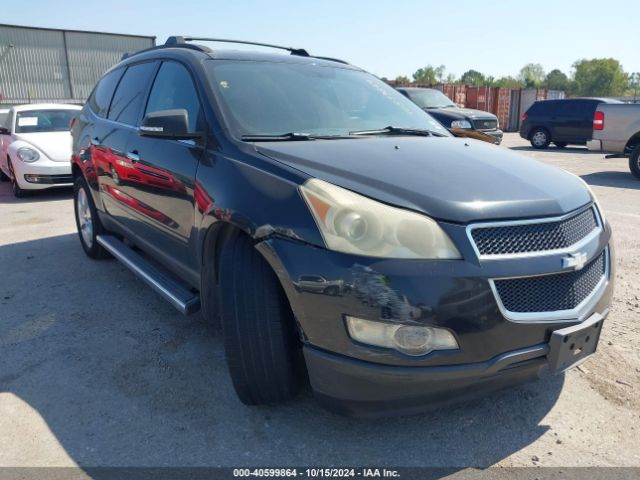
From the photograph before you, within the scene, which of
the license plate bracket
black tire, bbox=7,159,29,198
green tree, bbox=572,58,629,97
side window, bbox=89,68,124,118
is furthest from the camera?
green tree, bbox=572,58,629,97

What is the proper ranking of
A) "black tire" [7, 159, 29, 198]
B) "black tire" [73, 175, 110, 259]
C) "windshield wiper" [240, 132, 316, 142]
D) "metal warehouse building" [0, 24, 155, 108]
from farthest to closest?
"metal warehouse building" [0, 24, 155, 108] < "black tire" [7, 159, 29, 198] < "black tire" [73, 175, 110, 259] < "windshield wiper" [240, 132, 316, 142]

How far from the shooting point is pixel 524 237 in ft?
7.06

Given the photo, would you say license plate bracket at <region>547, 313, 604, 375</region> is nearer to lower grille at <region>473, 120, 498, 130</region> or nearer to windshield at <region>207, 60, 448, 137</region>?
windshield at <region>207, 60, 448, 137</region>

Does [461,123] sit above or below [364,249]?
below

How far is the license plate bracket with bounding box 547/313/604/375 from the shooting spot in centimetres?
213

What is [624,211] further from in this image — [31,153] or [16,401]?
[31,153]

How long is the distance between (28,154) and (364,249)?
828 cm

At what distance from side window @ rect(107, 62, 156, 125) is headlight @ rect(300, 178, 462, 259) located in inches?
94.1

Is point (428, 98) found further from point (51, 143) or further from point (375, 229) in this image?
point (375, 229)

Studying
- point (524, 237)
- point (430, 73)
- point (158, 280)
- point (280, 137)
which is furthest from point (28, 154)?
point (430, 73)

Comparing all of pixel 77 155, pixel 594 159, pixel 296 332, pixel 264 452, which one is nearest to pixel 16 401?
pixel 264 452

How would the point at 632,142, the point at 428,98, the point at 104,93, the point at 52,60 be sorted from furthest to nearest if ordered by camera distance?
the point at 52,60 < the point at 428,98 < the point at 632,142 < the point at 104,93

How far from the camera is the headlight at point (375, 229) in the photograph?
205 cm

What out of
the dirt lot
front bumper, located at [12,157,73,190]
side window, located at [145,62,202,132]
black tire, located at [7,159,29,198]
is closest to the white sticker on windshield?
black tire, located at [7,159,29,198]
